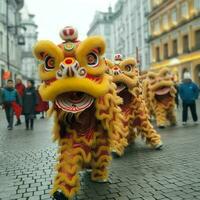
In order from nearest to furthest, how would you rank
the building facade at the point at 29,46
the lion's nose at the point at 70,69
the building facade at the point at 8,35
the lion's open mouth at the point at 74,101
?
the lion's nose at the point at 70,69 → the lion's open mouth at the point at 74,101 → the building facade at the point at 8,35 → the building facade at the point at 29,46

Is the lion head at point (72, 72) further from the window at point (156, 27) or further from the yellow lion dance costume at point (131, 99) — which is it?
the window at point (156, 27)

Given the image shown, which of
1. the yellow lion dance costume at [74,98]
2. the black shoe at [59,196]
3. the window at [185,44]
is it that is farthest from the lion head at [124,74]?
the window at [185,44]

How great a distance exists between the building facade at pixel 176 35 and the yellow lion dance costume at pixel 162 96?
2625 cm

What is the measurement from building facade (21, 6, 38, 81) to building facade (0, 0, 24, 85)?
129ft

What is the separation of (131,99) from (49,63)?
3315 millimetres

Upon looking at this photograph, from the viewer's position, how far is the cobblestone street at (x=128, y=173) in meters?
5.20

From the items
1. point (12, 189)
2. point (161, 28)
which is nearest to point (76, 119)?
point (12, 189)

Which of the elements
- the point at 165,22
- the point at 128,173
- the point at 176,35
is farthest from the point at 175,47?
the point at 128,173

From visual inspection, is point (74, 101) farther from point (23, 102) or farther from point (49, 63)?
point (23, 102)

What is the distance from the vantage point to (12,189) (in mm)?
5602

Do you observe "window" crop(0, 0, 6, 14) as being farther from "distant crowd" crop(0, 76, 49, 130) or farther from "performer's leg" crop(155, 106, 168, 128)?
"performer's leg" crop(155, 106, 168, 128)

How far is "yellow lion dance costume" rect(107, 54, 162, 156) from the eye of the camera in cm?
768

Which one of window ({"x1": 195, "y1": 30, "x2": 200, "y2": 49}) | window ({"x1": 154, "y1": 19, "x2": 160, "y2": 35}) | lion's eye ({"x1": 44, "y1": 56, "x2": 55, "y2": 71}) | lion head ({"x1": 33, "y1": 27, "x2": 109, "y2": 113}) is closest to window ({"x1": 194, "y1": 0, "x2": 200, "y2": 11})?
window ({"x1": 195, "y1": 30, "x2": 200, "y2": 49})

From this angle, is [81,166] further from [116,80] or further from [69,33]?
[116,80]
